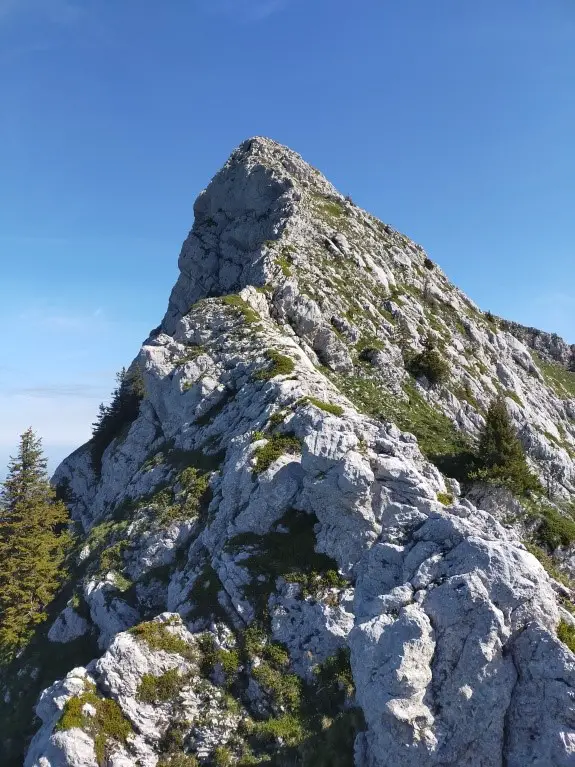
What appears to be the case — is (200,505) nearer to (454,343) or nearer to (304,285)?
(304,285)

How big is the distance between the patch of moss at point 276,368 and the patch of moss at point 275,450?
26.4 feet

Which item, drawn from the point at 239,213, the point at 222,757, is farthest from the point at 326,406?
the point at 239,213

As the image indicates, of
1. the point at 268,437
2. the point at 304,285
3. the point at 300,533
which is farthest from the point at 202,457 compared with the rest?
the point at 304,285

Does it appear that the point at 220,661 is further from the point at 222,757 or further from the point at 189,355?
the point at 189,355

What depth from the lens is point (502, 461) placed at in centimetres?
3612

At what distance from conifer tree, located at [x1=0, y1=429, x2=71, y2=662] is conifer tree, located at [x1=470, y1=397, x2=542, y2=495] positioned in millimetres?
31744

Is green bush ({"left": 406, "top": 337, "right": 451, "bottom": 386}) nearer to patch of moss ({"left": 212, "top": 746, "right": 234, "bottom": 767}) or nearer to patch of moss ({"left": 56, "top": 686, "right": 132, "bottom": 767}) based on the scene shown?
patch of moss ({"left": 212, "top": 746, "right": 234, "bottom": 767})

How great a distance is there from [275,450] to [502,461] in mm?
18975

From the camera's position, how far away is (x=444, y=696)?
574 inches

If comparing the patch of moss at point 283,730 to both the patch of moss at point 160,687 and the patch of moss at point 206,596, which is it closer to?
the patch of moss at point 160,687

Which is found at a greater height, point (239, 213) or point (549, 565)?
point (239, 213)

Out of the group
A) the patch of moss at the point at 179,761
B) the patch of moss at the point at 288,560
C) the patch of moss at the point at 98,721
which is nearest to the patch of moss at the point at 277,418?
the patch of moss at the point at 288,560

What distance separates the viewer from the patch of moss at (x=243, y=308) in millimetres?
47150

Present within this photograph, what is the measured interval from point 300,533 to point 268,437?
22.4ft
